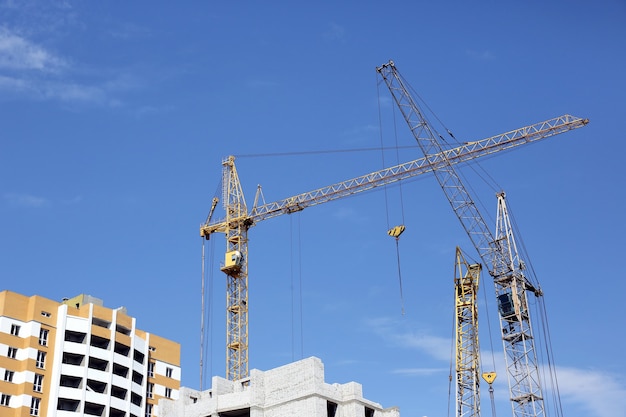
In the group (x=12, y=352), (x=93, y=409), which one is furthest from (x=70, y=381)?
(x=12, y=352)

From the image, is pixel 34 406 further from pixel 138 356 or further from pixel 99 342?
pixel 138 356

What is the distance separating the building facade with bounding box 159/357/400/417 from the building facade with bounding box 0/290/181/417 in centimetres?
4103

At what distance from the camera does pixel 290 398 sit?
8194cm

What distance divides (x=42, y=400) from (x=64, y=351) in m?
7.68

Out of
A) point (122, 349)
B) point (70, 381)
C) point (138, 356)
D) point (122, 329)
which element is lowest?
point (70, 381)

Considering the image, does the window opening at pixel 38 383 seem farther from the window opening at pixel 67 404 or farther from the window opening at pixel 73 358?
the window opening at pixel 73 358

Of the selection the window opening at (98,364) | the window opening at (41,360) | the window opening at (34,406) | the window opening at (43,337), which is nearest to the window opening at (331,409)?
the window opening at (34,406)

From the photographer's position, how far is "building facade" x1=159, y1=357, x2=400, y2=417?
8112 centimetres

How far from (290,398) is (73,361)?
2175 inches

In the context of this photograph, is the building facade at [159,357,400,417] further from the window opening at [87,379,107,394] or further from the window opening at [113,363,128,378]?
the window opening at [113,363,128,378]

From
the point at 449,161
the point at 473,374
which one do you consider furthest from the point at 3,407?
the point at 449,161

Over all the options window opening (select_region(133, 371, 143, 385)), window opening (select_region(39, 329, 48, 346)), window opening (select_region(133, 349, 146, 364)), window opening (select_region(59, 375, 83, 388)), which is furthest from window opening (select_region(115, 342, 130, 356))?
window opening (select_region(39, 329, 48, 346))

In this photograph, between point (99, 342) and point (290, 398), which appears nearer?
point (290, 398)

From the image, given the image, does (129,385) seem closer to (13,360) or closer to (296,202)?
(13,360)
